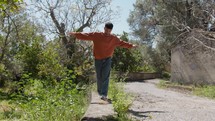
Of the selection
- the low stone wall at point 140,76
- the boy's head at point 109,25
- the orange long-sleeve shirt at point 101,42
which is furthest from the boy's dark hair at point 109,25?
the low stone wall at point 140,76

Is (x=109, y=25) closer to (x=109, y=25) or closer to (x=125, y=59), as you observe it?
(x=109, y=25)

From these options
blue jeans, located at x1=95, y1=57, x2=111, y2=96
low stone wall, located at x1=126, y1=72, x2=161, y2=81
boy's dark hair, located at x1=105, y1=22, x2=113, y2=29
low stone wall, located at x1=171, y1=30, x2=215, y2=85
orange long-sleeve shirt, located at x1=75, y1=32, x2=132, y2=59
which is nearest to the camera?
boy's dark hair, located at x1=105, y1=22, x2=113, y2=29

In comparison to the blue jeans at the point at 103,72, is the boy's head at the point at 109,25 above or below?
above

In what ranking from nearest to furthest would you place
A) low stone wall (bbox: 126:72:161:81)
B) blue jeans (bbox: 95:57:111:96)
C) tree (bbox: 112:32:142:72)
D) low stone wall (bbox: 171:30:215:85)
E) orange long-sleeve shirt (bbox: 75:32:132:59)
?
1. orange long-sleeve shirt (bbox: 75:32:132:59)
2. blue jeans (bbox: 95:57:111:96)
3. low stone wall (bbox: 171:30:215:85)
4. low stone wall (bbox: 126:72:161:81)
5. tree (bbox: 112:32:142:72)

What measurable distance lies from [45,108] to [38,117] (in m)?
0.21

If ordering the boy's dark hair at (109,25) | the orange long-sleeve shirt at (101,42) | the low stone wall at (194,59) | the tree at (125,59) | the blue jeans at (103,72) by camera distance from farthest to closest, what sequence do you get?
1. the tree at (125,59)
2. the low stone wall at (194,59)
3. the blue jeans at (103,72)
4. the orange long-sleeve shirt at (101,42)
5. the boy's dark hair at (109,25)

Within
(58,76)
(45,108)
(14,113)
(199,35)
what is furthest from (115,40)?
(199,35)

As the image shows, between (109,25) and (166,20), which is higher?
(166,20)

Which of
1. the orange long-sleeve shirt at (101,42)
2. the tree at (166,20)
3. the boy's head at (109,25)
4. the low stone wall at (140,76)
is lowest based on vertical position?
the low stone wall at (140,76)

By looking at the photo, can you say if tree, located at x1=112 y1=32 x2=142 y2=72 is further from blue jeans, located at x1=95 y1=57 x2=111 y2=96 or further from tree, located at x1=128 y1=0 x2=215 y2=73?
blue jeans, located at x1=95 y1=57 x2=111 y2=96

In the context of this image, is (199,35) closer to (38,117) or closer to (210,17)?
(210,17)

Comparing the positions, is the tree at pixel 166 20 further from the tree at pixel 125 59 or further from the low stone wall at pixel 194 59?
the tree at pixel 125 59

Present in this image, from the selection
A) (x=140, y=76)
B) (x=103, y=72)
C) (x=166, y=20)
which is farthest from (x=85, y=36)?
(x=140, y=76)

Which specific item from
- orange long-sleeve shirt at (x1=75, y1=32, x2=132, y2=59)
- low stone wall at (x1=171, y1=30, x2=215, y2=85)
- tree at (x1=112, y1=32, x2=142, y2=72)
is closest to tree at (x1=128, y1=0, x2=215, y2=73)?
low stone wall at (x1=171, y1=30, x2=215, y2=85)
